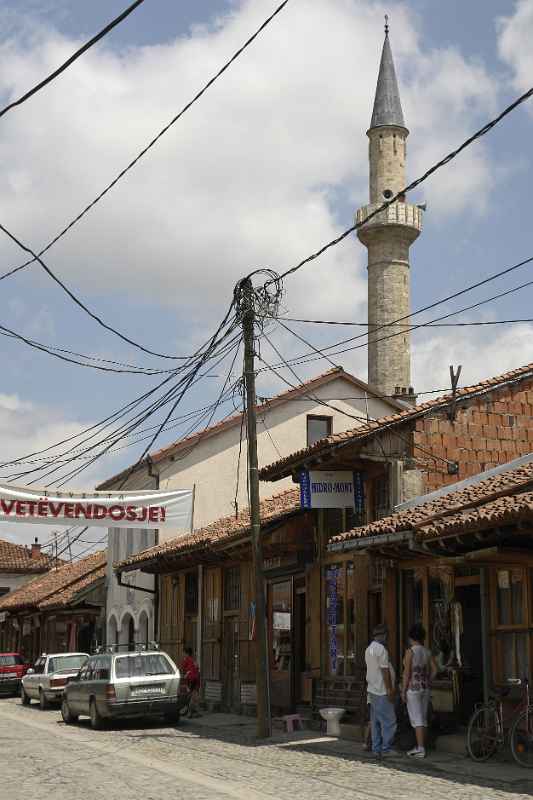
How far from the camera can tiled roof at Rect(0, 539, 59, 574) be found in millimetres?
65875

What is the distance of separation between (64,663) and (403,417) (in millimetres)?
14116

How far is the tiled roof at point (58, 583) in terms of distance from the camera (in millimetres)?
41344

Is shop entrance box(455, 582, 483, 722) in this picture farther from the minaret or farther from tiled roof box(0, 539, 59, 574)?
tiled roof box(0, 539, 59, 574)

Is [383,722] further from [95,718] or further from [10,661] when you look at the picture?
[10,661]

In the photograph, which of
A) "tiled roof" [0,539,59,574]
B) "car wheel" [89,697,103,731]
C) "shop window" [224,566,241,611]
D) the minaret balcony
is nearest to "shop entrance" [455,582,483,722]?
"car wheel" [89,697,103,731]

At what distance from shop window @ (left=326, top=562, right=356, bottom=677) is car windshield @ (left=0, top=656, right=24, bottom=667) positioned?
19264 millimetres

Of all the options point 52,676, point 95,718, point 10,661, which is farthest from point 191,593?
point 10,661

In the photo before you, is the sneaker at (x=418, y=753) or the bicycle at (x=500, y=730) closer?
the bicycle at (x=500, y=730)

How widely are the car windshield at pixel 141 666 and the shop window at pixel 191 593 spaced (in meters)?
6.72

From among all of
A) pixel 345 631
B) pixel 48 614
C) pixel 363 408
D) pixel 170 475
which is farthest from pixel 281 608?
pixel 48 614

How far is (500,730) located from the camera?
13.0 meters

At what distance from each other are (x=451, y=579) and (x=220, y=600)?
1062 cm

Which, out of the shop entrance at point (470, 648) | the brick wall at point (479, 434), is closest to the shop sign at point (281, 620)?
the brick wall at point (479, 434)

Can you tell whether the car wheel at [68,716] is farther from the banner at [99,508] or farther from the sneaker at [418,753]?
the sneaker at [418,753]
